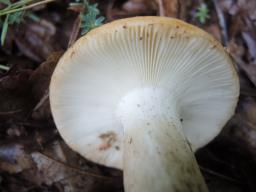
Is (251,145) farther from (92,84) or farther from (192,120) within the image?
(92,84)

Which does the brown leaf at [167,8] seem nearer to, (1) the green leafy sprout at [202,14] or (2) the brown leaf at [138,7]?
(2) the brown leaf at [138,7]

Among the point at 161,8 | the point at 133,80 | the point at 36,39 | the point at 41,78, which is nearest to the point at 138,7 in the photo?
the point at 161,8

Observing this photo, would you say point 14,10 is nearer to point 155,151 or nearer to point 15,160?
point 15,160

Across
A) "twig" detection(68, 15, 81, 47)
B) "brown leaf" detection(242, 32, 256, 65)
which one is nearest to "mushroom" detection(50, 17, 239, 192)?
"twig" detection(68, 15, 81, 47)

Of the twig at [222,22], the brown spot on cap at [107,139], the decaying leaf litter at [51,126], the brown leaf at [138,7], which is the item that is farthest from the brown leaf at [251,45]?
the brown spot on cap at [107,139]

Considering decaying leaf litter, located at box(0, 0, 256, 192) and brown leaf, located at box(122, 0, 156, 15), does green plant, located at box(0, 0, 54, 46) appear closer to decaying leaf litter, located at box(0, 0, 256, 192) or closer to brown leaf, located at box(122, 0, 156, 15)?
decaying leaf litter, located at box(0, 0, 256, 192)

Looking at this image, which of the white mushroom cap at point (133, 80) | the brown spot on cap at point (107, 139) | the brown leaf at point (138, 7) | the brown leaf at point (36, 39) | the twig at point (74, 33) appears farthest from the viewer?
the brown leaf at point (138, 7)

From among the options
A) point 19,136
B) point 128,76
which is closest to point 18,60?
point 19,136
